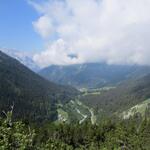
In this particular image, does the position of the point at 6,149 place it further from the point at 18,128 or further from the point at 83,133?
the point at 83,133

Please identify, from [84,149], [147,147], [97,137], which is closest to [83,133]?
[97,137]

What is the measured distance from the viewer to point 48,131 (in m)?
198

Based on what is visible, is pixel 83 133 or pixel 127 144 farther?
pixel 83 133

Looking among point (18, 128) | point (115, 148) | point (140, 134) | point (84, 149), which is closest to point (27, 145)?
point (18, 128)

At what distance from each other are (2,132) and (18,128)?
127 inches

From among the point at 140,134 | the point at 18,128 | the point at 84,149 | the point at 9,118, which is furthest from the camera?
the point at 140,134

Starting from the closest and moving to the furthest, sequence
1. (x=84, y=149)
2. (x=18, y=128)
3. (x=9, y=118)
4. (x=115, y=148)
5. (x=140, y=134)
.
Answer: (x=9, y=118), (x=18, y=128), (x=115, y=148), (x=84, y=149), (x=140, y=134)

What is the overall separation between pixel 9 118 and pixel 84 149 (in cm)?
14373

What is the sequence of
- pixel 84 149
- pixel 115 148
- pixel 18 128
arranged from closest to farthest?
pixel 18 128, pixel 115 148, pixel 84 149

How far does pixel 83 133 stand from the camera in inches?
7830

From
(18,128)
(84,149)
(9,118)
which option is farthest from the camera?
(84,149)

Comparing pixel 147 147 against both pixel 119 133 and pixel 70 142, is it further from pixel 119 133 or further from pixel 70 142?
pixel 70 142

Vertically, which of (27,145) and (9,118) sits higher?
(9,118)

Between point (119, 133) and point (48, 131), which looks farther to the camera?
point (48, 131)
